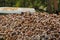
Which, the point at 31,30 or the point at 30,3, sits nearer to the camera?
the point at 31,30

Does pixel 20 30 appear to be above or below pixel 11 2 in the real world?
above

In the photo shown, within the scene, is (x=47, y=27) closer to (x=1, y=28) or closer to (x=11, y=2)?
(x=1, y=28)

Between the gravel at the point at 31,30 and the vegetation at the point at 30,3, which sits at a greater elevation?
the gravel at the point at 31,30

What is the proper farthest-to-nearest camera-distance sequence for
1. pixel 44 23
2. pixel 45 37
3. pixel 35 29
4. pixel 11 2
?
pixel 11 2
pixel 44 23
pixel 35 29
pixel 45 37

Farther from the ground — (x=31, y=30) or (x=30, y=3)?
(x=31, y=30)

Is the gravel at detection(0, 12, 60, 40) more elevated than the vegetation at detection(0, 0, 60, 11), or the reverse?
the gravel at detection(0, 12, 60, 40)

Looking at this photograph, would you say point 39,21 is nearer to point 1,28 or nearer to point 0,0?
point 1,28

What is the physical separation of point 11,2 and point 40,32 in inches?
408

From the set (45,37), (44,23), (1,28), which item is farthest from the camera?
(1,28)

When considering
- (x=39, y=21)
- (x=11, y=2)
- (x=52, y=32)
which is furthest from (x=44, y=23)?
(x=11, y=2)

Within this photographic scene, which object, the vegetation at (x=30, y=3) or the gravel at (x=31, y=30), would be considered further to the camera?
the vegetation at (x=30, y=3)

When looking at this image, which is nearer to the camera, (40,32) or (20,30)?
(40,32)

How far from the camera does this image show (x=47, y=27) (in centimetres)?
494

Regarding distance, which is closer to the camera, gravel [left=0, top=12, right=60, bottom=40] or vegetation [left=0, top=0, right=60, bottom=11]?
gravel [left=0, top=12, right=60, bottom=40]
